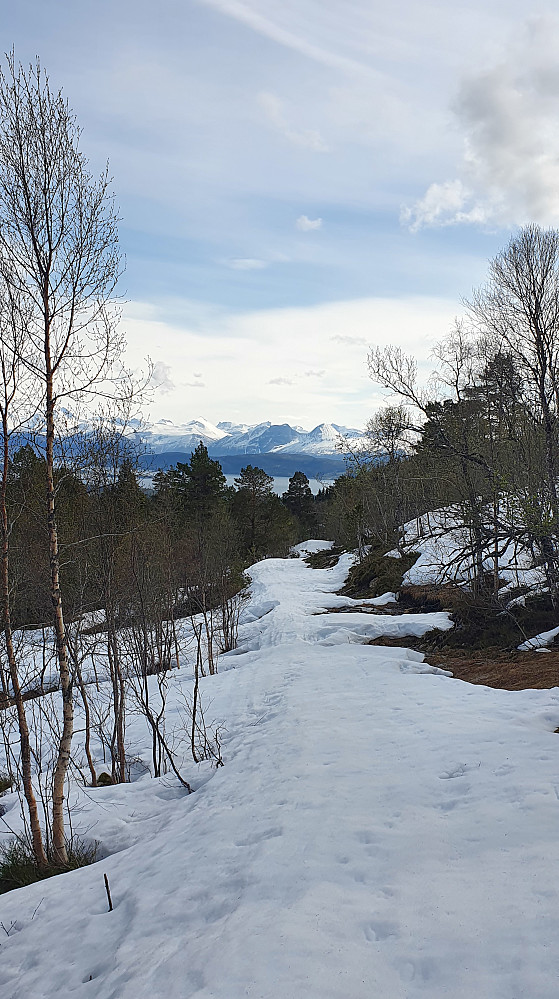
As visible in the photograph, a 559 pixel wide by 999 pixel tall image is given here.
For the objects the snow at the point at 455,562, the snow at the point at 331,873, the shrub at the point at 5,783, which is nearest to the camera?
the snow at the point at 331,873

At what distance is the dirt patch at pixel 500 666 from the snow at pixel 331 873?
→ 27.7 inches

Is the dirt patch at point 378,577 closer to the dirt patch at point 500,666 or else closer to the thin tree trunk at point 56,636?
the dirt patch at point 500,666

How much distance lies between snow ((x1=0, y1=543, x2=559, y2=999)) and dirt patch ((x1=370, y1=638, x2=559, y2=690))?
0.70m

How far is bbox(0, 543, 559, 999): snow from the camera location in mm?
3254

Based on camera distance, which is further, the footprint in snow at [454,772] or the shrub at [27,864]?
the shrub at [27,864]

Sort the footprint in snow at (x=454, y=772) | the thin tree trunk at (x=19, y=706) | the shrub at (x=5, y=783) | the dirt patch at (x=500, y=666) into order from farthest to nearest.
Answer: the shrub at (x=5, y=783), the dirt patch at (x=500, y=666), the thin tree trunk at (x=19, y=706), the footprint in snow at (x=454, y=772)

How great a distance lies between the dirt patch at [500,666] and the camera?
8914mm

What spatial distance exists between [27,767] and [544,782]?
5672 mm

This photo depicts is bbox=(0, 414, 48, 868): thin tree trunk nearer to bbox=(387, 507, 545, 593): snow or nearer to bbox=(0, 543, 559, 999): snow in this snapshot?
bbox=(0, 543, 559, 999): snow

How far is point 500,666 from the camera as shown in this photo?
1065 centimetres

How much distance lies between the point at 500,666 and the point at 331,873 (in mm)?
7598

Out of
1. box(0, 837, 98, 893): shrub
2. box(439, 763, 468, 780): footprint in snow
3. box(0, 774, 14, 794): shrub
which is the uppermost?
box(439, 763, 468, 780): footprint in snow

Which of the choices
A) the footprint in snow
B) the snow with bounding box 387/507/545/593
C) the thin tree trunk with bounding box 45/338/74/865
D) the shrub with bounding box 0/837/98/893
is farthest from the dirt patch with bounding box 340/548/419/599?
the thin tree trunk with bounding box 45/338/74/865

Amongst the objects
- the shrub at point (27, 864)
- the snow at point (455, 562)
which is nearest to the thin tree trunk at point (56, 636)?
the shrub at point (27, 864)
